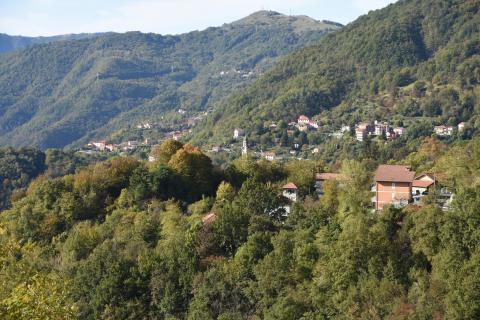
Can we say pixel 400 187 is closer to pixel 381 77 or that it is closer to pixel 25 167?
pixel 25 167

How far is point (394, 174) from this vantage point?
29625 mm

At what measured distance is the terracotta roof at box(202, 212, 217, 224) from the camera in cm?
2945

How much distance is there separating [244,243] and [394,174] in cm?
842

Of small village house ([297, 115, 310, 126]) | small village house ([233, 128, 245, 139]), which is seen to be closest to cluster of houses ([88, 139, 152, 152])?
small village house ([233, 128, 245, 139])

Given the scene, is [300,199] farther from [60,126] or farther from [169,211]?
[60,126]

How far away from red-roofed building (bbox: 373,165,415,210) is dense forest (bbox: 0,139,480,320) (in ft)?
2.83

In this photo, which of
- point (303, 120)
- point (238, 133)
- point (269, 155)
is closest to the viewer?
point (269, 155)

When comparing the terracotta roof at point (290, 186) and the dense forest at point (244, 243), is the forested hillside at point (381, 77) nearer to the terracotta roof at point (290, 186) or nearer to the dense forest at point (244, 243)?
the terracotta roof at point (290, 186)

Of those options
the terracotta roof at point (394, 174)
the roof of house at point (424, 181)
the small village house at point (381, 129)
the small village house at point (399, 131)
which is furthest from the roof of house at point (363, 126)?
the terracotta roof at point (394, 174)

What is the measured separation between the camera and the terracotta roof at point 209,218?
29450 mm

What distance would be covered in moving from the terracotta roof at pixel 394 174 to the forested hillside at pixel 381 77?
4997 cm

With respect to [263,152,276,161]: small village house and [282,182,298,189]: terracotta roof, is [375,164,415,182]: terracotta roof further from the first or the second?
[263,152,276,161]: small village house

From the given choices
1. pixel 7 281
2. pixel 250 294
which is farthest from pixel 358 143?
pixel 7 281

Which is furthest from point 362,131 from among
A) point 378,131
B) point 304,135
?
point 304,135
